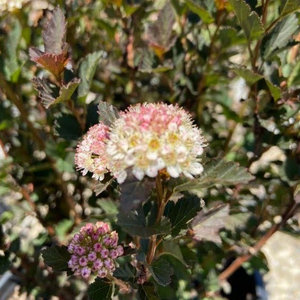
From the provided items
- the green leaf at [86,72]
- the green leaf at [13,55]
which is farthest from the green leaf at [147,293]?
the green leaf at [13,55]

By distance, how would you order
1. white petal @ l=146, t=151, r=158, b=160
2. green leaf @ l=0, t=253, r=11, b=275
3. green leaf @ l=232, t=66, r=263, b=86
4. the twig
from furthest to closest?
green leaf @ l=0, t=253, r=11, b=275 → the twig → green leaf @ l=232, t=66, r=263, b=86 → white petal @ l=146, t=151, r=158, b=160

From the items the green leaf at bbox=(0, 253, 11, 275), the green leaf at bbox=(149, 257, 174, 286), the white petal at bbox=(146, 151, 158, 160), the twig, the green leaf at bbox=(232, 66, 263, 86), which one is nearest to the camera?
the white petal at bbox=(146, 151, 158, 160)

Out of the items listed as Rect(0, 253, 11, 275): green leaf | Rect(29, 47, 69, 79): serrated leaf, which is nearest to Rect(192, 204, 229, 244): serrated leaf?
Rect(29, 47, 69, 79): serrated leaf

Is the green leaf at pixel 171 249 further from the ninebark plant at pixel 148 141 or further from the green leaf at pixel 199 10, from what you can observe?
the green leaf at pixel 199 10

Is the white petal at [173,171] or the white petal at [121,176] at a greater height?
the white petal at [121,176]

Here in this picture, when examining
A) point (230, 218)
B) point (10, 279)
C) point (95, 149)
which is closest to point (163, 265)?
point (95, 149)

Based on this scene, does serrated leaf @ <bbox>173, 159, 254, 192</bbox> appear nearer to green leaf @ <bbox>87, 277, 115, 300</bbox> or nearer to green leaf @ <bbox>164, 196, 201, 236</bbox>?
green leaf @ <bbox>164, 196, 201, 236</bbox>
